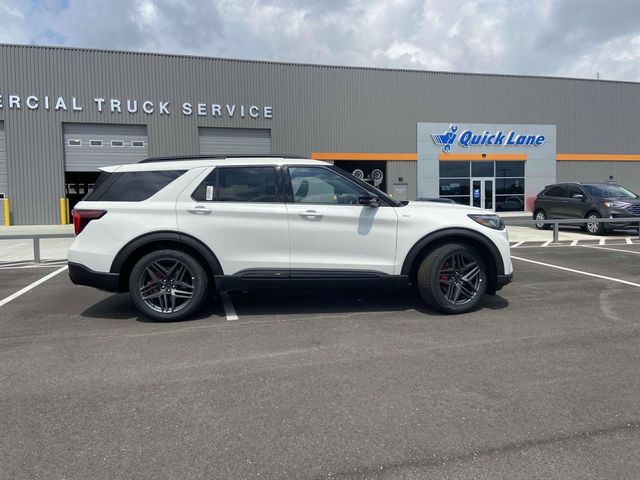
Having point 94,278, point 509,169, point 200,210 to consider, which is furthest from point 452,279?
point 509,169

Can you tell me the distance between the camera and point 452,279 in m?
5.60

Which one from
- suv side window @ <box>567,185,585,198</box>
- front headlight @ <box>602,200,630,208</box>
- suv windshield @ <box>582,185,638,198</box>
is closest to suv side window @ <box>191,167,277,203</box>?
front headlight @ <box>602,200,630,208</box>

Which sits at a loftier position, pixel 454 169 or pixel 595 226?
pixel 454 169

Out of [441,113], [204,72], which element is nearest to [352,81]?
[441,113]

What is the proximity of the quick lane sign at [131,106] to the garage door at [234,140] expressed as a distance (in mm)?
752

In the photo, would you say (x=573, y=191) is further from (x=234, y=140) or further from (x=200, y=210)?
(x=234, y=140)

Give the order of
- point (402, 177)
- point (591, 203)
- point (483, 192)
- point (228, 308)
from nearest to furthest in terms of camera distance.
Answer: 1. point (228, 308)
2. point (591, 203)
3. point (402, 177)
4. point (483, 192)

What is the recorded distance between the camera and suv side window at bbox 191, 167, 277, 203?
215 inches

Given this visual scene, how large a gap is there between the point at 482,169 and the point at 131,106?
18.7 meters

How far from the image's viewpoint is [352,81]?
25750mm

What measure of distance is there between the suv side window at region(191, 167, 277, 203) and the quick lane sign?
19674 millimetres

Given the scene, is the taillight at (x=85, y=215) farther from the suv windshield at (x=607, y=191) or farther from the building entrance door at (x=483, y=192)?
the building entrance door at (x=483, y=192)

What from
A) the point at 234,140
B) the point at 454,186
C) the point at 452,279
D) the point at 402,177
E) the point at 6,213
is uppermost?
the point at 234,140

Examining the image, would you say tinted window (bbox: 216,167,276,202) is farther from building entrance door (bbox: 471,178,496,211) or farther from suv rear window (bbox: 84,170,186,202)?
building entrance door (bbox: 471,178,496,211)
